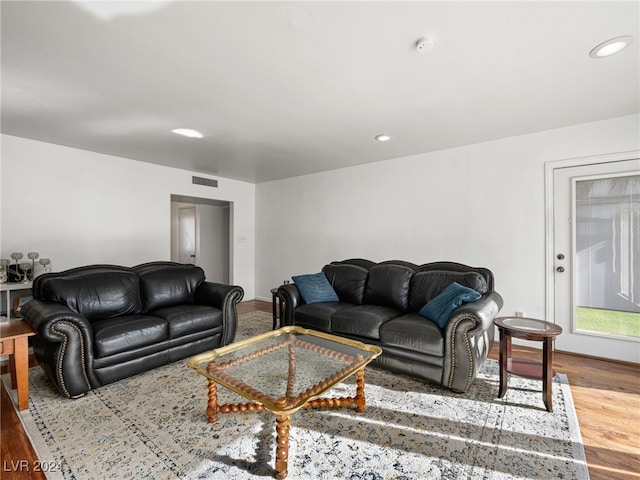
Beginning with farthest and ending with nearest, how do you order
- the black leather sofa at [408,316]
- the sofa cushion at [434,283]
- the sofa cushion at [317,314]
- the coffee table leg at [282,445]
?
the sofa cushion at [317,314] < the sofa cushion at [434,283] < the black leather sofa at [408,316] < the coffee table leg at [282,445]

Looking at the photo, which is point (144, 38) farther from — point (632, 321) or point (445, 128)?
point (632, 321)

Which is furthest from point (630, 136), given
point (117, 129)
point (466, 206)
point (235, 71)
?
point (117, 129)

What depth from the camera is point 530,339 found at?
2.17 m

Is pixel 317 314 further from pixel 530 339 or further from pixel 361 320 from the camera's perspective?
pixel 530 339

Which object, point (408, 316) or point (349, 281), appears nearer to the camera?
point (408, 316)

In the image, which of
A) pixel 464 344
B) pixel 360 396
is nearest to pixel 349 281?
pixel 464 344

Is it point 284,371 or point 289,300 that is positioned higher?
point 289,300

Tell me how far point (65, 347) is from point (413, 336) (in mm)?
2757

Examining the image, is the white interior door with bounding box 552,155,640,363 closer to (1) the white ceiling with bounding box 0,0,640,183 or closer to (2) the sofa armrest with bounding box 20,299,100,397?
(1) the white ceiling with bounding box 0,0,640,183

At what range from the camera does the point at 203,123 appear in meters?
3.11

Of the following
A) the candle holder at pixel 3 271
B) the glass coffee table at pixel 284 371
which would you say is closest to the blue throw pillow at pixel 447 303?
the glass coffee table at pixel 284 371

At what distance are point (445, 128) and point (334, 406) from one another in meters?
2.97

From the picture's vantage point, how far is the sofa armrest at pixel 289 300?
11.5 ft

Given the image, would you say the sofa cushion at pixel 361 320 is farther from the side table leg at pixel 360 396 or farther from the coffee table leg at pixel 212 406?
the coffee table leg at pixel 212 406
